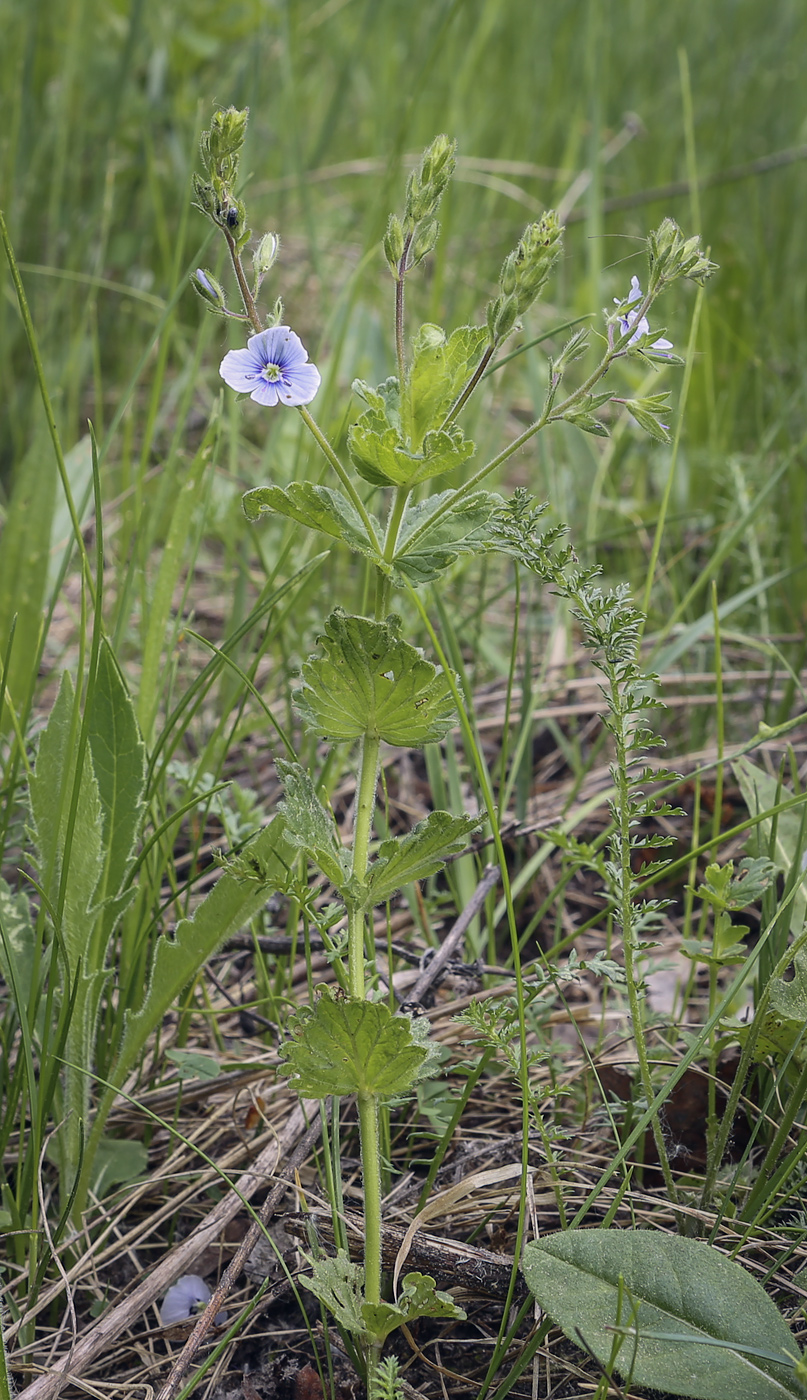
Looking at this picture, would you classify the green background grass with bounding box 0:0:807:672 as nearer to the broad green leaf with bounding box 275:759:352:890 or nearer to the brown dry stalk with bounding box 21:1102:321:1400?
the broad green leaf with bounding box 275:759:352:890

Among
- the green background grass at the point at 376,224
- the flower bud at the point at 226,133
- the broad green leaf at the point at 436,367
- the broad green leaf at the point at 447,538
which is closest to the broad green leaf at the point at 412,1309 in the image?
the broad green leaf at the point at 447,538

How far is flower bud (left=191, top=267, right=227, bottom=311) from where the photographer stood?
967mm

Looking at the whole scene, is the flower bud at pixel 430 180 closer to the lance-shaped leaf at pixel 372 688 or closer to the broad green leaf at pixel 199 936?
the lance-shaped leaf at pixel 372 688

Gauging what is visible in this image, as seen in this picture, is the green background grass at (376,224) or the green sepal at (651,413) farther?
the green background grass at (376,224)

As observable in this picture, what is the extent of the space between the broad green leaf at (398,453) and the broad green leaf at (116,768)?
1.61 ft

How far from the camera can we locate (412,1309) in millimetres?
1000

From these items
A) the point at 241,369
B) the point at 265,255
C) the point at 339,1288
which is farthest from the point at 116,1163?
the point at 265,255

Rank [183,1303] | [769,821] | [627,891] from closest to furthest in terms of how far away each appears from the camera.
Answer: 1. [627,891]
2. [183,1303]
3. [769,821]

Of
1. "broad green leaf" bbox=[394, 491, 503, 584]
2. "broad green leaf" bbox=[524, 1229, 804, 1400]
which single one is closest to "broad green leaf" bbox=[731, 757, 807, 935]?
"broad green leaf" bbox=[524, 1229, 804, 1400]

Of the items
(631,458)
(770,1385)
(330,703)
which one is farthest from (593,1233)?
(631,458)

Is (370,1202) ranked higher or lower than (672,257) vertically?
lower

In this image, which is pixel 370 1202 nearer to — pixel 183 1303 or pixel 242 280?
pixel 183 1303

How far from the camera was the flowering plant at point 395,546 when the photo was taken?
3.17 feet

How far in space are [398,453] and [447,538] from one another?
0.12 meters
